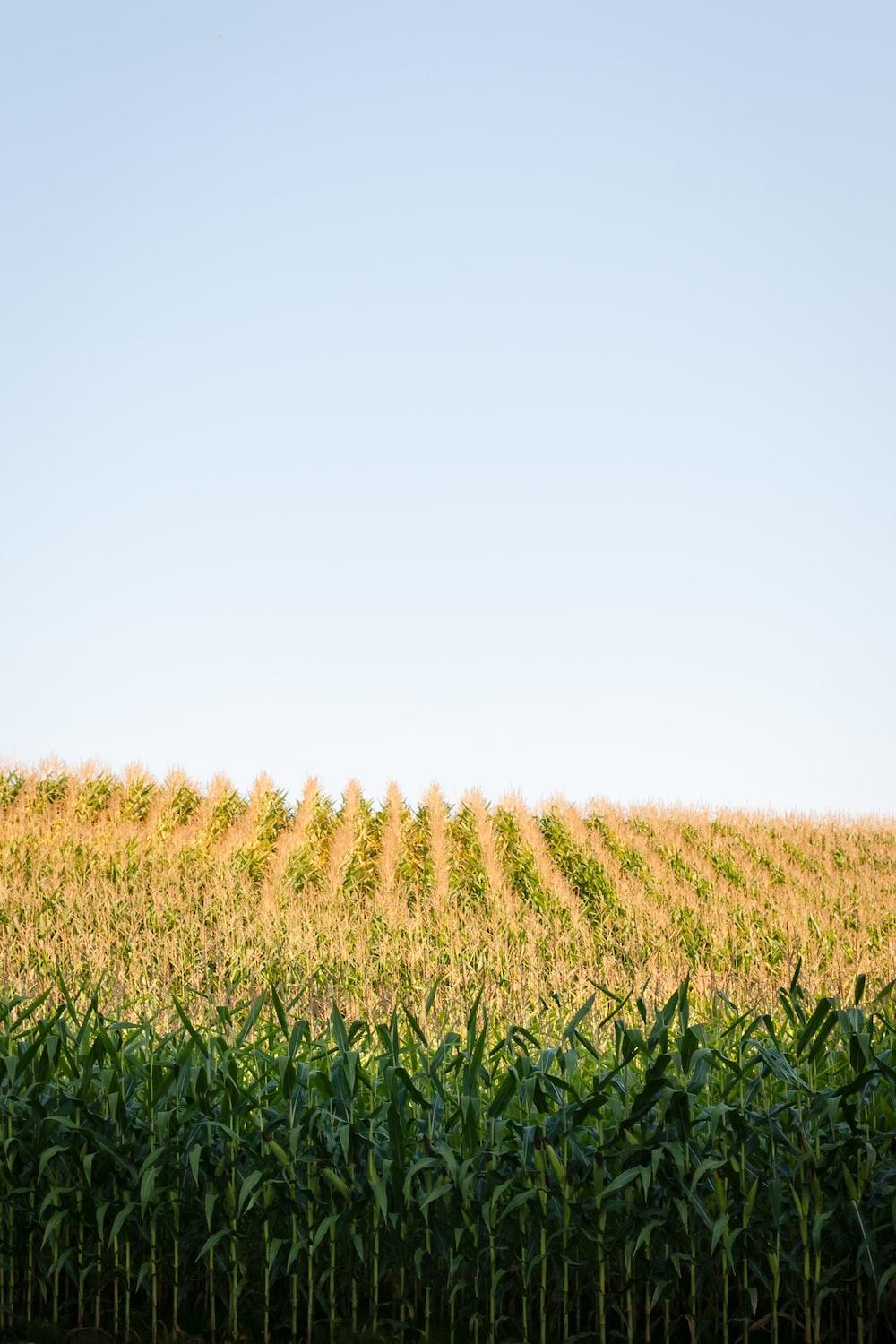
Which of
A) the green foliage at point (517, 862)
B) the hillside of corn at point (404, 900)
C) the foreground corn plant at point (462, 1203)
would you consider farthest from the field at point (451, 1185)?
the green foliage at point (517, 862)

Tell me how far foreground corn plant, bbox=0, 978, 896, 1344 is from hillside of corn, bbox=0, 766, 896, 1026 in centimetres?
142

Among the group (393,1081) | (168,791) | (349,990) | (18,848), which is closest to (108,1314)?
(393,1081)

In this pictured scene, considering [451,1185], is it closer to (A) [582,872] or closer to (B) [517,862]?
(A) [582,872]

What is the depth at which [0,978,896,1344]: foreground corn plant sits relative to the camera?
163 inches

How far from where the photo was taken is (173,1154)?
172 inches

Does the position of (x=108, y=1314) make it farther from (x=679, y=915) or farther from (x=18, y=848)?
(x=18, y=848)

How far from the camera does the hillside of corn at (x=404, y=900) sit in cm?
1035

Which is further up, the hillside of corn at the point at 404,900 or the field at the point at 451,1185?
the hillside of corn at the point at 404,900

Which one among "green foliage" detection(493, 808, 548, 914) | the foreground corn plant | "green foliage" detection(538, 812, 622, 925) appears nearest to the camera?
the foreground corn plant

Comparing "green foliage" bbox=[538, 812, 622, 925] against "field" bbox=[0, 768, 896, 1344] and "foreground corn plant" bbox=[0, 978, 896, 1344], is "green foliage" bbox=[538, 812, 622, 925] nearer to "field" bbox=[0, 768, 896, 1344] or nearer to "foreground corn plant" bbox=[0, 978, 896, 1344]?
"field" bbox=[0, 768, 896, 1344]

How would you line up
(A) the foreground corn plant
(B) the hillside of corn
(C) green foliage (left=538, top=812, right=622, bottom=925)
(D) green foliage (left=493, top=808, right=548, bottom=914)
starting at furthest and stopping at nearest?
1. (D) green foliage (left=493, top=808, right=548, bottom=914)
2. (C) green foliage (left=538, top=812, right=622, bottom=925)
3. (B) the hillside of corn
4. (A) the foreground corn plant

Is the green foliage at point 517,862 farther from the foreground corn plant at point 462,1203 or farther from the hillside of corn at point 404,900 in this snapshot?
the foreground corn plant at point 462,1203

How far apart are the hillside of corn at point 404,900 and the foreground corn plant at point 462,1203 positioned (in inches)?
56.0

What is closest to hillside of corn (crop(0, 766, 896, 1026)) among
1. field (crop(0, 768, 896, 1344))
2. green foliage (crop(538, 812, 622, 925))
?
green foliage (crop(538, 812, 622, 925))
